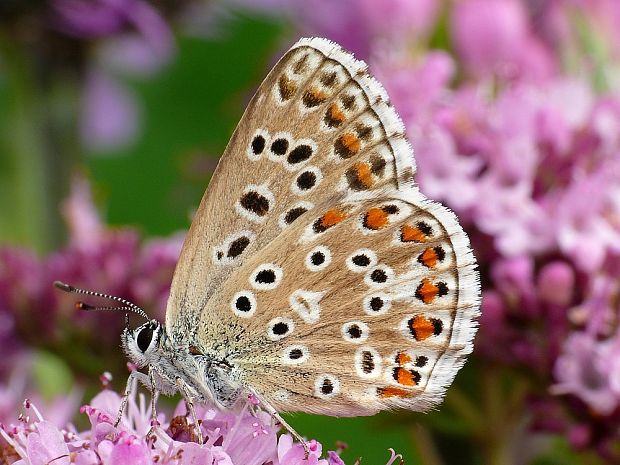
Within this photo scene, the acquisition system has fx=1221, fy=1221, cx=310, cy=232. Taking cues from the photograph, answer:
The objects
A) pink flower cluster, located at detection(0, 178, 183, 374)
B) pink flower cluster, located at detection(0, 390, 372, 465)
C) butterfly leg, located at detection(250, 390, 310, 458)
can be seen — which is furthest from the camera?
pink flower cluster, located at detection(0, 178, 183, 374)

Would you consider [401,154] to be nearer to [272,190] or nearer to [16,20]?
[272,190]

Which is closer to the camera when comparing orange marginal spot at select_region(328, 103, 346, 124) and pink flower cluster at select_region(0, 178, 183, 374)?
orange marginal spot at select_region(328, 103, 346, 124)

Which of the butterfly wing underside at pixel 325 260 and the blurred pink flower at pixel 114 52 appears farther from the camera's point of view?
the blurred pink flower at pixel 114 52

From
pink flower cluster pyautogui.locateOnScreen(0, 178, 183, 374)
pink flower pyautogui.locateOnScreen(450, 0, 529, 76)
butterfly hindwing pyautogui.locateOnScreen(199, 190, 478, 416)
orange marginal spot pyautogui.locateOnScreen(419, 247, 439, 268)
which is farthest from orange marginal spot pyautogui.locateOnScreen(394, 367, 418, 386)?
pink flower pyautogui.locateOnScreen(450, 0, 529, 76)

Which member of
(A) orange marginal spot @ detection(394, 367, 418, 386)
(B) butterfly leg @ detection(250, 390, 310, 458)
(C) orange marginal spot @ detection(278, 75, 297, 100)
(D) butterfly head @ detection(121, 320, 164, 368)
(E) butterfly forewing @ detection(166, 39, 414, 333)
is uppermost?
(C) orange marginal spot @ detection(278, 75, 297, 100)

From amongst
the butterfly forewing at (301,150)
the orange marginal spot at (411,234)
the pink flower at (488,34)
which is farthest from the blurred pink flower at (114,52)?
the orange marginal spot at (411,234)

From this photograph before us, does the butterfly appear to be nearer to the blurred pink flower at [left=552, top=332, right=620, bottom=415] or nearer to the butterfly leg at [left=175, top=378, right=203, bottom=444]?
the butterfly leg at [left=175, top=378, right=203, bottom=444]

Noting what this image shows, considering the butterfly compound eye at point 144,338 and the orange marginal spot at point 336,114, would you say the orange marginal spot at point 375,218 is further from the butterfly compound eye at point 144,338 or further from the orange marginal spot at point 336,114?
the butterfly compound eye at point 144,338
